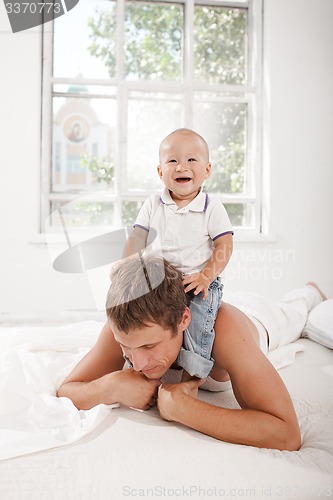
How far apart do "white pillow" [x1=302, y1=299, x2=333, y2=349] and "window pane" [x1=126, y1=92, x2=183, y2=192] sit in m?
1.79

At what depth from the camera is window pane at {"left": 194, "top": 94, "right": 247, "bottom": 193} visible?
12.2 ft

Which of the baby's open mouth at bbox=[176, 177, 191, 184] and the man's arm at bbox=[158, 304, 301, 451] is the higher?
the baby's open mouth at bbox=[176, 177, 191, 184]

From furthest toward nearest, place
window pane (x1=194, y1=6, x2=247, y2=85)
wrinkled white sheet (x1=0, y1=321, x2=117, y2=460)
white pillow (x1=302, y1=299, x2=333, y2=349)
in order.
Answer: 1. window pane (x1=194, y1=6, x2=247, y2=85)
2. white pillow (x1=302, y1=299, x2=333, y2=349)
3. wrinkled white sheet (x1=0, y1=321, x2=117, y2=460)

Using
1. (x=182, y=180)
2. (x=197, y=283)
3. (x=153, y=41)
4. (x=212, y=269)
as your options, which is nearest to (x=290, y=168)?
(x=153, y=41)

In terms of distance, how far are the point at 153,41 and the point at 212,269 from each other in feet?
9.08

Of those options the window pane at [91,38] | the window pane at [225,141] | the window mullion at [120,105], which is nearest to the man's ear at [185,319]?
the window mullion at [120,105]

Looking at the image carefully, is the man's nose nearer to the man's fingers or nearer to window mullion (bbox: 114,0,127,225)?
the man's fingers

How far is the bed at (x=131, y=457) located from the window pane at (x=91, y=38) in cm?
275

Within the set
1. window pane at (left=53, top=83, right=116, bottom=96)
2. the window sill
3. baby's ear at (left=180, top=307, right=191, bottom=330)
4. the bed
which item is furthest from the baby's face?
window pane at (left=53, top=83, right=116, bottom=96)

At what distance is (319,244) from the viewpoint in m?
3.68

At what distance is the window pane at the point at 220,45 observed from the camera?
369 centimetres

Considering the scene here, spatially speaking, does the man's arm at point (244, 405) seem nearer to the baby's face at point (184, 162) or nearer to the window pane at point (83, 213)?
the baby's face at point (184, 162)

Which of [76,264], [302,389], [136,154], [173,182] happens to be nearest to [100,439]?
[302,389]

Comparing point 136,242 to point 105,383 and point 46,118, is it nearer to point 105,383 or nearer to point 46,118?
point 105,383
